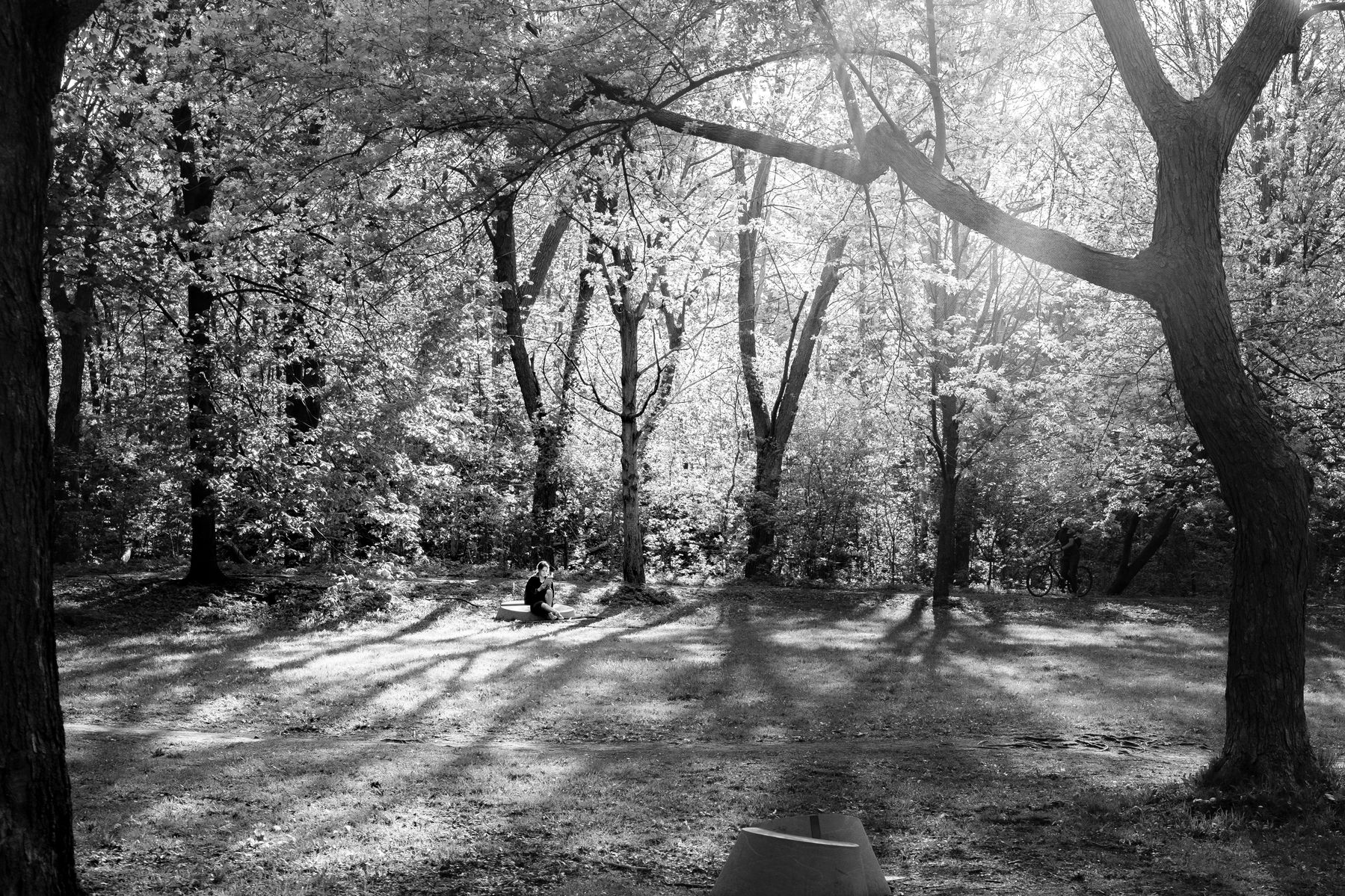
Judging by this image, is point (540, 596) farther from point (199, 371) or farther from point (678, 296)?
point (678, 296)

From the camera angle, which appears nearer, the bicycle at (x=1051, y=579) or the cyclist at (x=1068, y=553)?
the bicycle at (x=1051, y=579)

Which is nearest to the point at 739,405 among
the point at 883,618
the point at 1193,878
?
the point at 883,618

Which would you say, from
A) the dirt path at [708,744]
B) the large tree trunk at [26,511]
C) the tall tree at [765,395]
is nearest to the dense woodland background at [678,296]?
the large tree trunk at [26,511]

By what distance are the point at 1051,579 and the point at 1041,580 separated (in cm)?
161

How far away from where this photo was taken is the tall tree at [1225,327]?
7.03 metres

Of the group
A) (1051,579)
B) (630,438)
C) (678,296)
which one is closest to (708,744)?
(630,438)

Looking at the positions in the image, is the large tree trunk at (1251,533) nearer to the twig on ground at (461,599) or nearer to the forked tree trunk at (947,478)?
the forked tree trunk at (947,478)

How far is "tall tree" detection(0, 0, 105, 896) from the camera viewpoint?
13.4 ft

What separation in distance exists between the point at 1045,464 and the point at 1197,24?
8612 mm

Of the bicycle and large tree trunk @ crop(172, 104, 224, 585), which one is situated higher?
large tree trunk @ crop(172, 104, 224, 585)

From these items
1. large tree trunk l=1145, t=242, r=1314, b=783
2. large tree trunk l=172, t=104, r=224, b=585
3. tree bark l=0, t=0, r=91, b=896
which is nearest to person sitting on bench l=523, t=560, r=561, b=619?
large tree trunk l=172, t=104, r=224, b=585

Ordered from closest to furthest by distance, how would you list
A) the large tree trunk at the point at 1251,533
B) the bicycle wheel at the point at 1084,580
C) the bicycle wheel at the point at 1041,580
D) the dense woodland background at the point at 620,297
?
the large tree trunk at the point at 1251,533 < the dense woodland background at the point at 620,297 < the bicycle wheel at the point at 1041,580 < the bicycle wheel at the point at 1084,580

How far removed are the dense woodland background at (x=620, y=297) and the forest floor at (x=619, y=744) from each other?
9.17ft

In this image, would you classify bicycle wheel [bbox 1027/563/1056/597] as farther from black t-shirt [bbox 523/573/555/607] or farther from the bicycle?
black t-shirt [bbox 523/573/555/607]
